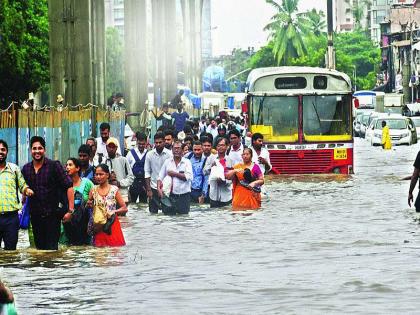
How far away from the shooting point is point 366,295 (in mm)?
12797

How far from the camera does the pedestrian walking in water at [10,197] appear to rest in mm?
15625

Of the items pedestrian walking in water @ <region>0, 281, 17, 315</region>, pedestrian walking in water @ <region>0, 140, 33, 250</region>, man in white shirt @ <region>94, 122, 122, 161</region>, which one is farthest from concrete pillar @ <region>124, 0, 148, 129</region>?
pedestrian walking in water @ <region>0, 281, 17, 315</region>

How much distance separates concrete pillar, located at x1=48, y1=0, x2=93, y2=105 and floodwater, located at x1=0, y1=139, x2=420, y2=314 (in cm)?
1475

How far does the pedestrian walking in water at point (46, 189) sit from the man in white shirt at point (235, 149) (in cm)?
805

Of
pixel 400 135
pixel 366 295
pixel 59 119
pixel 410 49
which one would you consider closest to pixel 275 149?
pixel 59 119

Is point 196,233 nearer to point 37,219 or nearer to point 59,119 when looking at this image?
point 37,219

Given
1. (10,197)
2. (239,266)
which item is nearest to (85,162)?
A: (10,197)

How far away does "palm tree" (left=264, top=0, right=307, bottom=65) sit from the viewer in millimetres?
146875

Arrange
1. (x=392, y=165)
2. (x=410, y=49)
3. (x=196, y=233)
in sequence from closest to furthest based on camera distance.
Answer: (x=196, y=233)
(x=392, y=165)
(x=410, y=49)

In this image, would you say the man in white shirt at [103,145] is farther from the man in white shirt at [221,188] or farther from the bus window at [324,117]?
the bus window at [324,117]

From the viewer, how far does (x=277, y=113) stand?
1325 inches

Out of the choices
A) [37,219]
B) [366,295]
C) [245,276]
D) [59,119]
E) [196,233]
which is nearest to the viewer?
[366,295]

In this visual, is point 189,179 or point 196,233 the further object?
point 189,179

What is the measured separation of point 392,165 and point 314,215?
20.1 m
